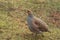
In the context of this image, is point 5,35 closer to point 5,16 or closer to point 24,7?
point 5,16

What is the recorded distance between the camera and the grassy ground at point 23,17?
294 inches

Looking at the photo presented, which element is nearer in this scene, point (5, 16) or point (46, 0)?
point (5, 16)

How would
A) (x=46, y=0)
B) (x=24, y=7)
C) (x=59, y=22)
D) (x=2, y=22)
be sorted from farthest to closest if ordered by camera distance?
(x=46, y=0) → (x=24, y=7) → (x=59, y=22) → (x=2, y=22)

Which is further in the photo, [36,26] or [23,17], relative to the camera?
[23,17]

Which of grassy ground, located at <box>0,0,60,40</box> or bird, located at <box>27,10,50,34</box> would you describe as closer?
bird, located at <box>27,10,50,34</box>

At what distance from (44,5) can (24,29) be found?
1.96 meters

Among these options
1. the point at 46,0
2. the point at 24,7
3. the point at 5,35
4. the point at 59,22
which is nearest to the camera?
the point at 5,35

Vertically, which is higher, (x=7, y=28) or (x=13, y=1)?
(x=13, y=1)

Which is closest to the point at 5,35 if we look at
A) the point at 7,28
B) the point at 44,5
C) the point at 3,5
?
the point at 7,28

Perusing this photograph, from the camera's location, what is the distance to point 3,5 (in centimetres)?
898

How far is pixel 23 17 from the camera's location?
8.52 m

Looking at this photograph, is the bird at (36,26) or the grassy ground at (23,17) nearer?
the bird at (36,26)

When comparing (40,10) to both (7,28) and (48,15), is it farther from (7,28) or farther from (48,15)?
(7,28)

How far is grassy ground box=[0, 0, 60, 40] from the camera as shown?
746 centimetres
